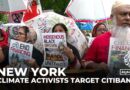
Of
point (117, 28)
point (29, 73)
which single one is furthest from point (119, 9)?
point (29, 73)

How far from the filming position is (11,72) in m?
4.48

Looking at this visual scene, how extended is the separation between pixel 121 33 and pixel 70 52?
1.44ft

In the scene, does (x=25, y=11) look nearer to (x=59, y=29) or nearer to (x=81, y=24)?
(x=81, y=24)

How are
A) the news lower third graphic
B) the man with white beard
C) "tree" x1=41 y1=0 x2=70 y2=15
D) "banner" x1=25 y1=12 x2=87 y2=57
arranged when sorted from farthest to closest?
1. "tree" x1=41 y1=0 x2=70 y2=15
2. "banner" x1=25 y1=12 x2=87 y2=57
3. the man with white beard
4. the news lower third graphic

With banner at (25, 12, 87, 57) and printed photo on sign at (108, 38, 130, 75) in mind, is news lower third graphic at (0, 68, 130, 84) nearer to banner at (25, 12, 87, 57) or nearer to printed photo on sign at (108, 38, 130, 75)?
printed photo on sign at (108, 38, 130, 75)

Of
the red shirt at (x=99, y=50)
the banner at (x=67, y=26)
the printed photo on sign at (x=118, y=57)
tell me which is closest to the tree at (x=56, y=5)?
the banner at (x=67, y=26)

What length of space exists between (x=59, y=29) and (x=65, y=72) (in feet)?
1.29

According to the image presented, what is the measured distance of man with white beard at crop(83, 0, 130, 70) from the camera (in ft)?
14.9

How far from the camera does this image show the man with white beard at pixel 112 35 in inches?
179

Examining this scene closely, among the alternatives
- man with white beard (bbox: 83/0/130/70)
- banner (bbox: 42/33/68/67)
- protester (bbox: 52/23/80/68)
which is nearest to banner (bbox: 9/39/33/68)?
banner (bbox: 42/33/68/67)

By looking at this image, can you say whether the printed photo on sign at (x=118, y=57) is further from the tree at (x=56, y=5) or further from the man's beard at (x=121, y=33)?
the tree at (x=56, y=5)

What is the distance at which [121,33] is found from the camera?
451cm

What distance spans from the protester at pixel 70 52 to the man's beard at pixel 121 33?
347 mm

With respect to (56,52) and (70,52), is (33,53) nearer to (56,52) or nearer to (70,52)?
(56,52)
